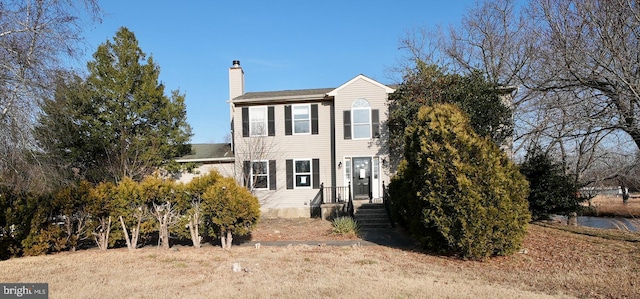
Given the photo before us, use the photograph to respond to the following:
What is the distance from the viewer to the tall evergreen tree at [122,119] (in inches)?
607

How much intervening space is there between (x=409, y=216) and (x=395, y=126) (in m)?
7.23

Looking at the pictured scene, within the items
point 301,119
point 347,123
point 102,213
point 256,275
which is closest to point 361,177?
point 347,123

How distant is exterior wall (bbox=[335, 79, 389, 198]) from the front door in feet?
0.82

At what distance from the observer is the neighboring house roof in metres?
18.6

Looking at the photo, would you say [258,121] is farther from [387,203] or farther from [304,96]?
[387,203]

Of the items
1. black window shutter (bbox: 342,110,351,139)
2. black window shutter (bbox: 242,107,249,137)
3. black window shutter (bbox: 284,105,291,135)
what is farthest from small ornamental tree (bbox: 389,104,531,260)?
Answer: black window shutter (bbox: 242,107,249,137)

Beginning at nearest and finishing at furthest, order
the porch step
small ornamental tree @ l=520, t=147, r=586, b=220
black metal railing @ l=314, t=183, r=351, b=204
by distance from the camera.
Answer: small ornamental tree @ l=520, t=147, r=586, b=220, the porch step, black metal railing @ l=314, t=183, r=351, b=204

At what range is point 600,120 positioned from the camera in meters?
9.52

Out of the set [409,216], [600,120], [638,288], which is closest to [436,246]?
[409,216]

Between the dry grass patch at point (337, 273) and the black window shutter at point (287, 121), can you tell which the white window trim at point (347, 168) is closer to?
the black window shutter at point (287, 121)

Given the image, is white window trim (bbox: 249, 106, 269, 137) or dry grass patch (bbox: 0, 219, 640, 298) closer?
dry grass patch (bbox: 0, 219, 640, 298)

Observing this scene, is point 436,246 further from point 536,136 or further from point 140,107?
point 140,107

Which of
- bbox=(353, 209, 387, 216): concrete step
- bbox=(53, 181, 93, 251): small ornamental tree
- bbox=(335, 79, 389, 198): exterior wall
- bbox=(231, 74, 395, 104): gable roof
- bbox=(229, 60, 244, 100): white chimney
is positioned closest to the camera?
bbox=(53, 181, 93, 251): small ornamental tree

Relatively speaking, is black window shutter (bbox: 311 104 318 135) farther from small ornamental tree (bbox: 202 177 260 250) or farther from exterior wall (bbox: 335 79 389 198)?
small ornamental tree (bbox: 202 177 260 250)
